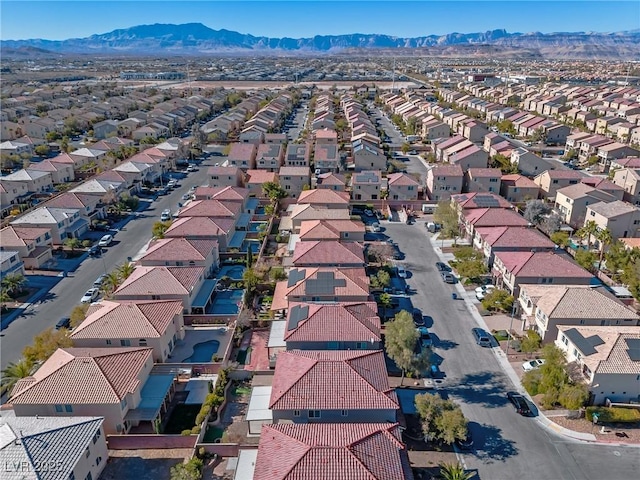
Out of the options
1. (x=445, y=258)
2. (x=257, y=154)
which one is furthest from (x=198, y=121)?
(x=445, y=258)

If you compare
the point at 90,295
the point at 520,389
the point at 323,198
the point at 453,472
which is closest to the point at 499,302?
the point at 520,389

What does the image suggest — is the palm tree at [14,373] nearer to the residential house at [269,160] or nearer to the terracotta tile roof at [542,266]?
Result: the terracotta tile roof at [542,266]

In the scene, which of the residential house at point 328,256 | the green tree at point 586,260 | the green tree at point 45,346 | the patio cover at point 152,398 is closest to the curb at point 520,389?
the residential house at point 328,256

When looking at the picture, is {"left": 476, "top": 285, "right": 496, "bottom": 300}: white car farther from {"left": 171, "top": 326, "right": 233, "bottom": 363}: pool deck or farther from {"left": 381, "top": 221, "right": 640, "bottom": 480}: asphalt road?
{"left": 171, "top": 326, "right": 233, "bottom": 363}: pool deck

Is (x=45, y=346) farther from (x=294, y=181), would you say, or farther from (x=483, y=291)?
(x=294, y=181)

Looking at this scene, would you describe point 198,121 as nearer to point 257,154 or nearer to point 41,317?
point 257,154
